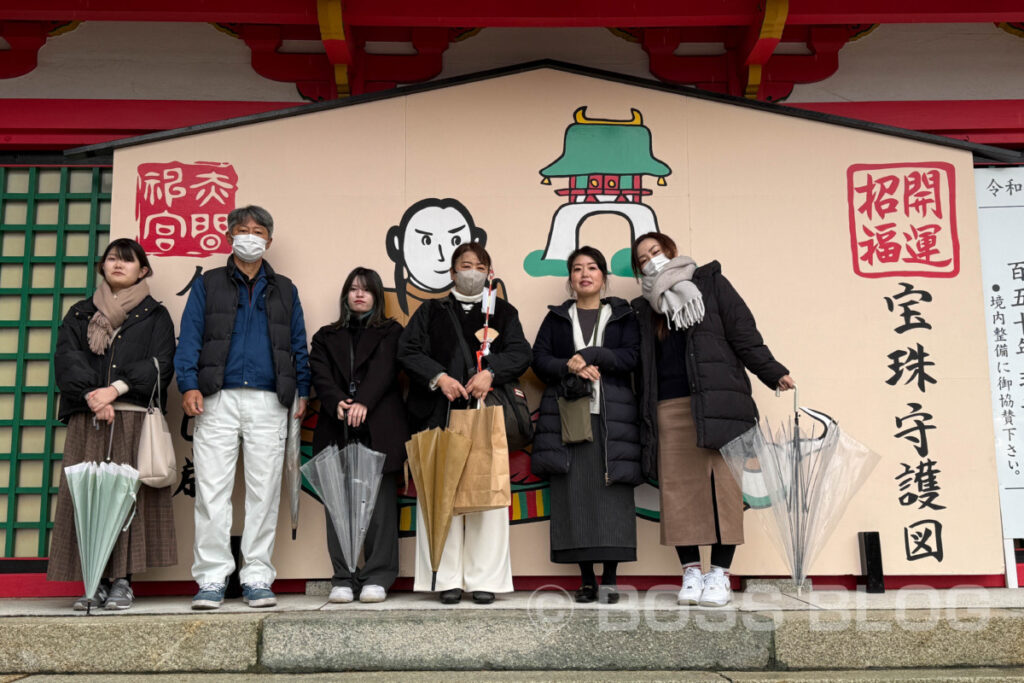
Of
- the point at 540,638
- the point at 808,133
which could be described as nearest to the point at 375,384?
the point at 540,638

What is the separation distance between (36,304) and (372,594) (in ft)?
9.48

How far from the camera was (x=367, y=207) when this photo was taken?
17.3 ft

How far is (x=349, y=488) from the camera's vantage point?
4441mm

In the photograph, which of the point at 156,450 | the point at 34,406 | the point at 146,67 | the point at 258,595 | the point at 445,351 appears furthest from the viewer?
the point at 146,67

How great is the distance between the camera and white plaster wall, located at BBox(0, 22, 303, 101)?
5559 mm

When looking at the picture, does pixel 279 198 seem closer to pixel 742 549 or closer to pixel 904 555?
pixel 742 549

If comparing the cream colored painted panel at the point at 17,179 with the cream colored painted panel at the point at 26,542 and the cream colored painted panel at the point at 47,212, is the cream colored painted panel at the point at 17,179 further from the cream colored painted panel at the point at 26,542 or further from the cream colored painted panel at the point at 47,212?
the cream colored painted panel at the point at 26,542

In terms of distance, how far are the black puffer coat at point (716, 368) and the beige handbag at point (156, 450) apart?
250 centimetres

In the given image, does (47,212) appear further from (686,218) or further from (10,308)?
(686,218)

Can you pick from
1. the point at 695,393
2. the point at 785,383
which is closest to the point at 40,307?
the point at 695,393

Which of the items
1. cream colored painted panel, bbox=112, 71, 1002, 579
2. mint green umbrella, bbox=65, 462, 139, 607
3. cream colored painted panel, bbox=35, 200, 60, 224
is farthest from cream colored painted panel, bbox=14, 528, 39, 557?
cream colored painted panel, bbox=35, 200, 60, 224

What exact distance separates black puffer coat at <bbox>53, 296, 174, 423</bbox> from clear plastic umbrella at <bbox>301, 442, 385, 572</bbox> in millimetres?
995

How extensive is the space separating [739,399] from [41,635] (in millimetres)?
3423

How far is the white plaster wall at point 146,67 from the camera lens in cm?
556
